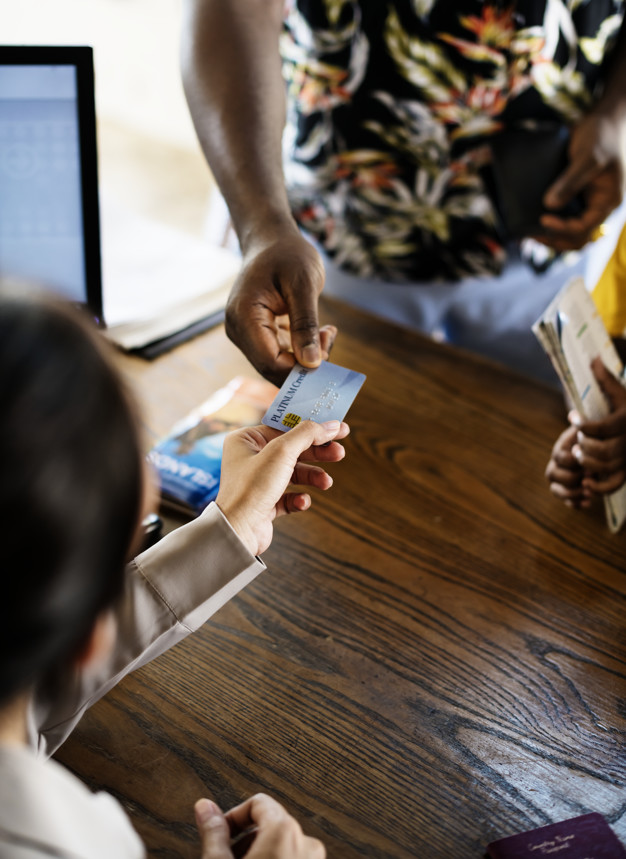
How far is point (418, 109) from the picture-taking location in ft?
3.97

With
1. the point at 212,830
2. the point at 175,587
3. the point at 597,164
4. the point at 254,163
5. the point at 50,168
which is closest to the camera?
the point at 212,830

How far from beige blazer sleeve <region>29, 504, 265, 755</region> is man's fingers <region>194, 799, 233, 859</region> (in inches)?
5.6

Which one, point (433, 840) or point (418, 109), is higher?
point (418, 109)

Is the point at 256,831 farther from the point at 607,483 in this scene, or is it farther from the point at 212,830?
the point at 607,483

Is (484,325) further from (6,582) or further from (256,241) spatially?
(6,582)

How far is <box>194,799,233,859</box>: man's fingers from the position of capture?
0.51 metres

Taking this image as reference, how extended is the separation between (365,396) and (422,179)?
18.3 inches

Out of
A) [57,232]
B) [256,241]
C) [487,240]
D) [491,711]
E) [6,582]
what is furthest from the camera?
[487,240]

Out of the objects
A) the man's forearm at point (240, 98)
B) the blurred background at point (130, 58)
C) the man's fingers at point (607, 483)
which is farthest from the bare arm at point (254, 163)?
the blurred background at point (130, 58)

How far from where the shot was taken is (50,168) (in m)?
0.78

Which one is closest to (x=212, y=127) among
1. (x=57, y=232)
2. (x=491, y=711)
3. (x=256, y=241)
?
(x=256, y=241)

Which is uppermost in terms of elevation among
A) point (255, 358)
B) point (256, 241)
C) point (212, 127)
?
point (212, 127)

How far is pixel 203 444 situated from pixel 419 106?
734 millimetres

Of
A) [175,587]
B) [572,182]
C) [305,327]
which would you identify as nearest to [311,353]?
[305,327]
